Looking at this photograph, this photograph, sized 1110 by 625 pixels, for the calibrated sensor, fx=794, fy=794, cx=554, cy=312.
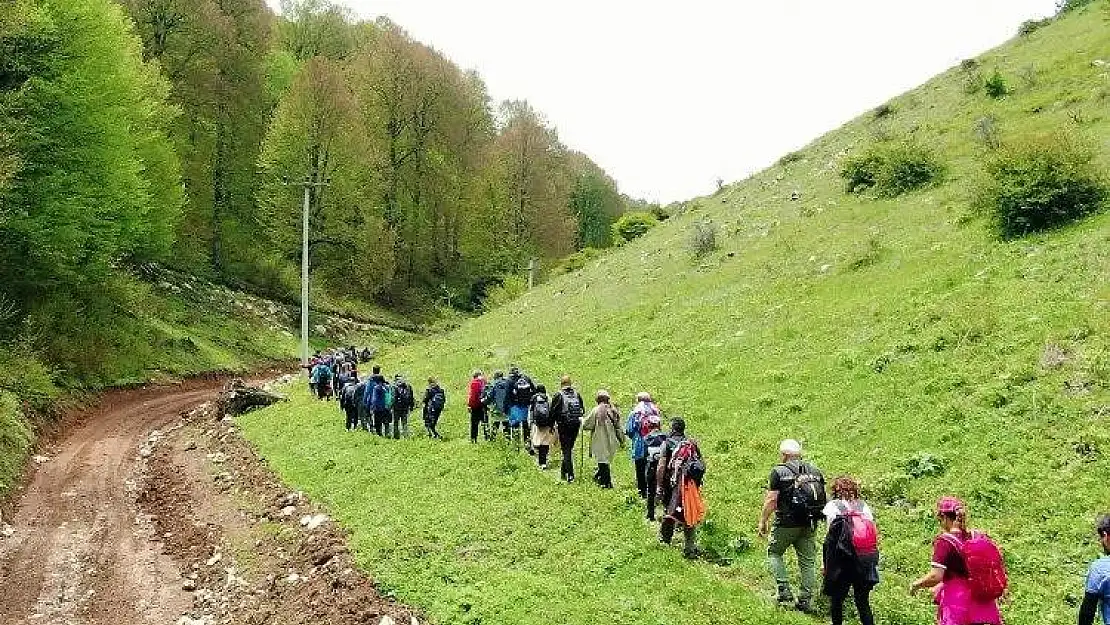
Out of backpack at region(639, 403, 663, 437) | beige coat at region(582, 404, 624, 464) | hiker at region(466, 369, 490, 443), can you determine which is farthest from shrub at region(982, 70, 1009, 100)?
beige coat at region(582, 404, 624, 464)

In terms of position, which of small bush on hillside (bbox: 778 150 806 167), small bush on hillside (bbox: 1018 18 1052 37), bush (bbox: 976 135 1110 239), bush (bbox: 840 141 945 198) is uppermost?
small bush on hillside (bbox: 1018 18 1052 37)

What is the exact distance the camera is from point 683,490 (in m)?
11.2

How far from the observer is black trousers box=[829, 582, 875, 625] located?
8531 mm

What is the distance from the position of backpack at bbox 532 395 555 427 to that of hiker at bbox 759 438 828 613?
751cm

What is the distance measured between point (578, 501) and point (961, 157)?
73.2 feet

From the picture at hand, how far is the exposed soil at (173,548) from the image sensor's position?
512 inches

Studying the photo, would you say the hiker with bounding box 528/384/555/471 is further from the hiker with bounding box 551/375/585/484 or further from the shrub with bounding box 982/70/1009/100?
the shrub with bounding box 982/70/1009/100

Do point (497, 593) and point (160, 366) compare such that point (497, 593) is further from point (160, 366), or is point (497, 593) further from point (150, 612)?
point (160, 366)

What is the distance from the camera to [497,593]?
1105cm

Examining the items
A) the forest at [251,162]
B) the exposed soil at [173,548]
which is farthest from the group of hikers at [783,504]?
the forest at [251,162]

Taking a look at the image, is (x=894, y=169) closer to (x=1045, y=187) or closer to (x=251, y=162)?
(x=1045, y=187)

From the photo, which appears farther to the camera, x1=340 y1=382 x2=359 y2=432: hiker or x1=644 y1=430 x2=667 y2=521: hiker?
x1=340 y1=382 x2=359 y2=432: hiker

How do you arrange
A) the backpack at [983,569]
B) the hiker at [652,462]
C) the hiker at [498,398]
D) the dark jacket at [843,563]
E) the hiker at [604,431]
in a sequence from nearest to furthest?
the backpack at [983,569] < the dark jacket at [843,563] < the hiker at [652,462] < the hiker at [604,431] < the hiker at [498,398]

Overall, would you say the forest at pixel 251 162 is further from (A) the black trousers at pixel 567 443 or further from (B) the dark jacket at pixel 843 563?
(B) the dark jacket at pixel 843 563
